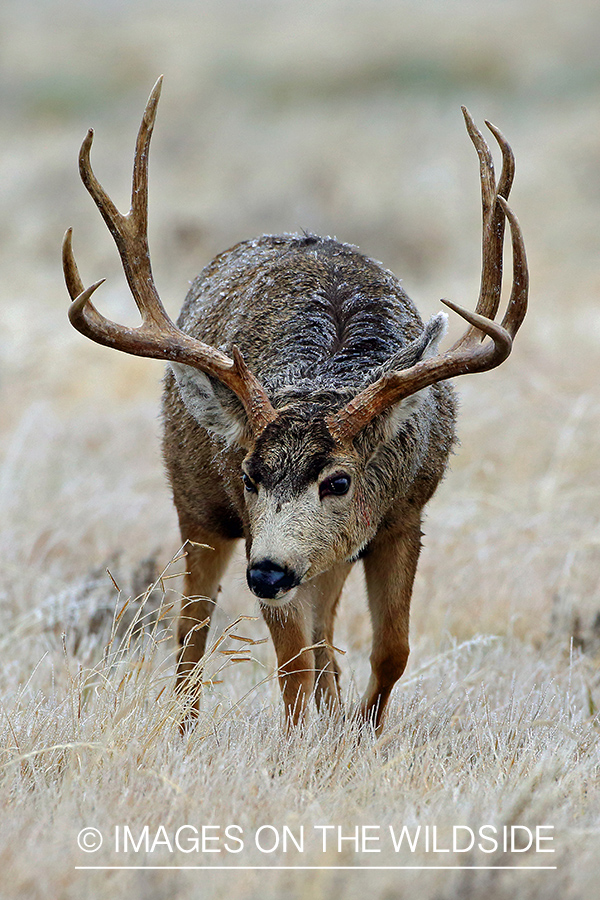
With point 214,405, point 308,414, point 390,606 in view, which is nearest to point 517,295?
point 308,414

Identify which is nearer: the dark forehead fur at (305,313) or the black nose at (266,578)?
the black nose at (266,578)

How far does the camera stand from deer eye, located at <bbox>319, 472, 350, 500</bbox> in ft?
14.4

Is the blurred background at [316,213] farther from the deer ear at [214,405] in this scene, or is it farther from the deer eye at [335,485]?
the deer eye at [335,485]

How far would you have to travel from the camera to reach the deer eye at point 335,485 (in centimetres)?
439

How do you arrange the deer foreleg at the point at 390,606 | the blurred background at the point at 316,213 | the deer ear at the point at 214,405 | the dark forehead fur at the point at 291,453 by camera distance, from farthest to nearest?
the blurred background at the point at 316,213 < the deer foreleg at the point at 390,606 < the deer ear at the point at 214,405 < the dark forehead fur at the point at 291,453

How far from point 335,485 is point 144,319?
44.8 inches

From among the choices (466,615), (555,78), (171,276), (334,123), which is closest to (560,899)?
(466,615)

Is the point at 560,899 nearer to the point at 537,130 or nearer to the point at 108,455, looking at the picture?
the point at 108,455

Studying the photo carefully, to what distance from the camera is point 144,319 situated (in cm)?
481

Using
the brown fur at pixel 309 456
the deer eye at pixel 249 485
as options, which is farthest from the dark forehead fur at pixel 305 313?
the deer eye at pixel 249 485

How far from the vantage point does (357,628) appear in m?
6.88

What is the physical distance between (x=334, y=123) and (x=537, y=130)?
6747mm

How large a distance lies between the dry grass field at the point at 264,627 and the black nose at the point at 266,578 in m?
0.11

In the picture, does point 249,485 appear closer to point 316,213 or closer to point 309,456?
point 309,456
